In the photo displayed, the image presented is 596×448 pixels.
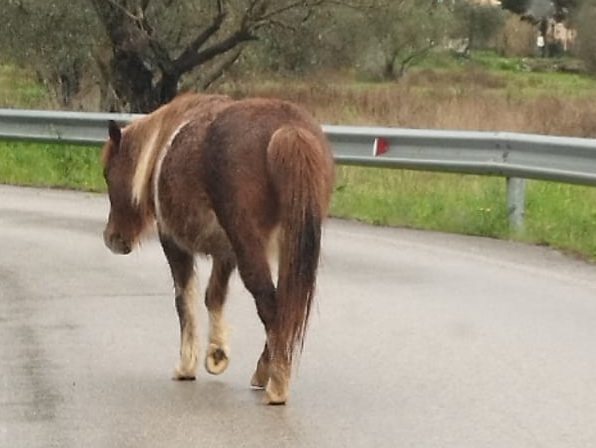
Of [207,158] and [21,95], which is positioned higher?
[207,158]

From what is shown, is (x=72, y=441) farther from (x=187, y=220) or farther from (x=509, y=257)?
(x=509, y=257)

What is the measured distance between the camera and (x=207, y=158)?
7.80 metres

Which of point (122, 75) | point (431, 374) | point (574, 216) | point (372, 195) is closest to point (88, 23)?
point (122, 75)

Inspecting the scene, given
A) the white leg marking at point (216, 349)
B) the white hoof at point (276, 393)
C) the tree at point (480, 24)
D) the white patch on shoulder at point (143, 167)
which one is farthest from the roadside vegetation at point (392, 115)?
the tree at point (480, 24)

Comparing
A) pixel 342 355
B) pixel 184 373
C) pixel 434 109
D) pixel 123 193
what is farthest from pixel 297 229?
pixel 434 109

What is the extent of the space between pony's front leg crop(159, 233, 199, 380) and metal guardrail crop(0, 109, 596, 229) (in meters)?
5.61

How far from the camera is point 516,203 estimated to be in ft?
46.8

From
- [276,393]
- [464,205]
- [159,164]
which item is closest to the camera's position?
[276,393]

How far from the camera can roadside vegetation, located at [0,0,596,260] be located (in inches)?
587

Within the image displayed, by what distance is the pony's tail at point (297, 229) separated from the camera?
7391 mm

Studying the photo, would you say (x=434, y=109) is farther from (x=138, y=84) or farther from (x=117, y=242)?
(x=117, y=242)

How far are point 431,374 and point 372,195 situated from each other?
8.38m

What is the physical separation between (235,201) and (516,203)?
697 centimetres

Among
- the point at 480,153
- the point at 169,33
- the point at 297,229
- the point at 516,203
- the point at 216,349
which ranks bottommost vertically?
the point at 169,33
